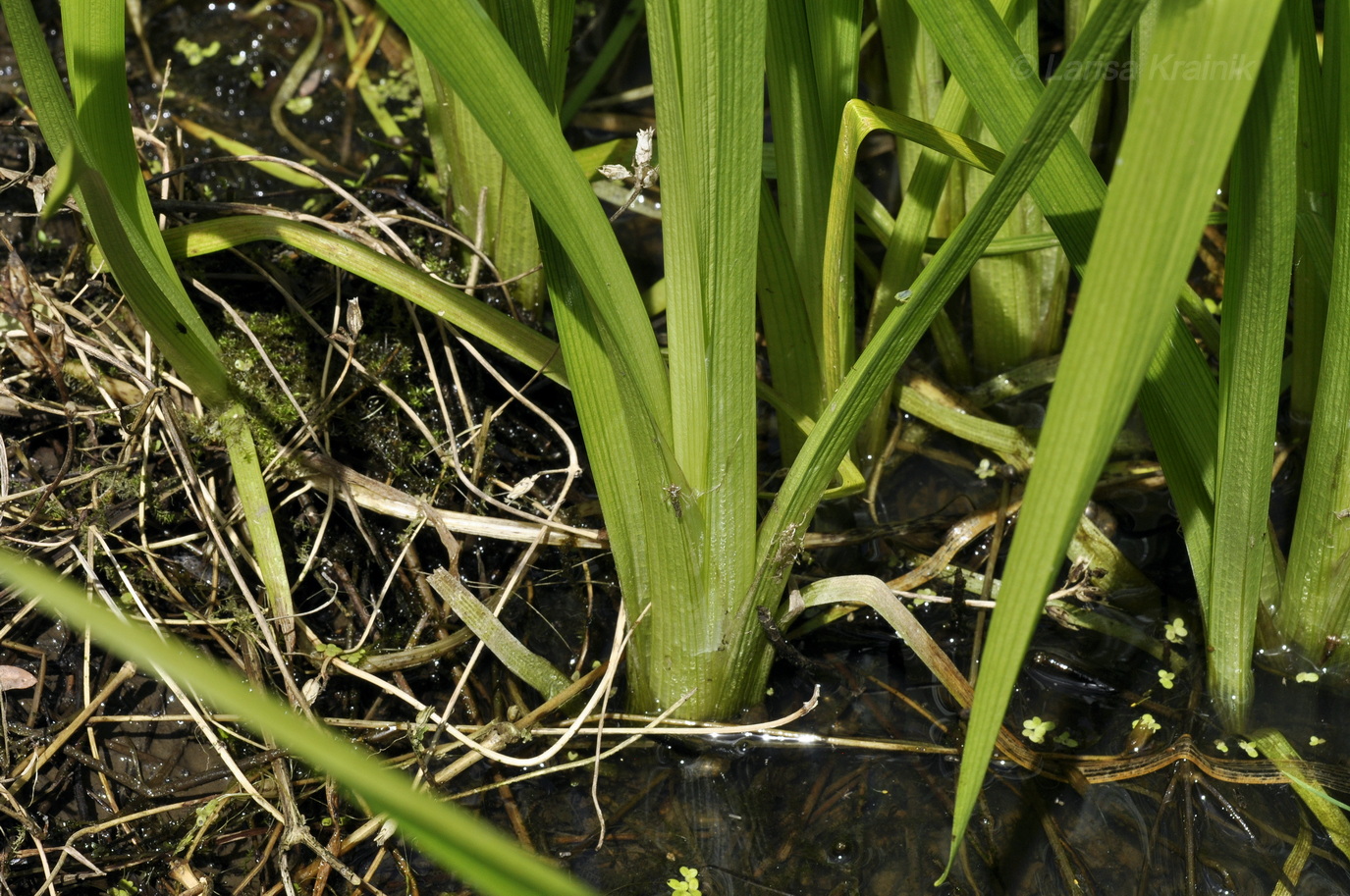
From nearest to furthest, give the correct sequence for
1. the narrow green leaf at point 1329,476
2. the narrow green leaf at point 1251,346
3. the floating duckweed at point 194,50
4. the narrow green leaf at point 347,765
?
the narrow green leaf at point 347,765, the narrow green leaf at point 1251,346, the narrow green leaf at point 1329,476, the floating duckweed at point 194,50

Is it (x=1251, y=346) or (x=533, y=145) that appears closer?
(x=533, y=145)

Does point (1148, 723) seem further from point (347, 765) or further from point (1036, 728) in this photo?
point (347, 765)

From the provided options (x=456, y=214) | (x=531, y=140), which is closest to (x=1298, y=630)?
(x=531, y=140)

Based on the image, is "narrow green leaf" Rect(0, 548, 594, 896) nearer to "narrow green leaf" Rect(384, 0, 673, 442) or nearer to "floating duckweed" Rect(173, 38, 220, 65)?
"narrow green leaf" Rect(384, 0, 673, 442)

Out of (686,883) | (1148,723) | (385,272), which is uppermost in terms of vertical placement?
(385,272)

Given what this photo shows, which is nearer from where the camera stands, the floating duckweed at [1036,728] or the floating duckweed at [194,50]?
the floating duckweed at [1036,728]

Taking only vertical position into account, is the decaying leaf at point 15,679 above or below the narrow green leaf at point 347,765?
below

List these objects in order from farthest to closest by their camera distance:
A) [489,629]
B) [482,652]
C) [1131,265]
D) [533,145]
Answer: [482,652]
[489,629]
[533,145]
[1131,265]

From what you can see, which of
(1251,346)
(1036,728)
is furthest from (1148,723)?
(1251,346)

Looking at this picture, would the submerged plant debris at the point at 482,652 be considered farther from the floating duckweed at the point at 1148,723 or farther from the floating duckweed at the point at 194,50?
the floating duckweed at the point at 194,50

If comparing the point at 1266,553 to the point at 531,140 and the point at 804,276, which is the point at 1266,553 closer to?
the point at 804,276

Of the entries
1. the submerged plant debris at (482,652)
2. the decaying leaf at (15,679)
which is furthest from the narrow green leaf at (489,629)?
the decaying leaf at (15,679)
